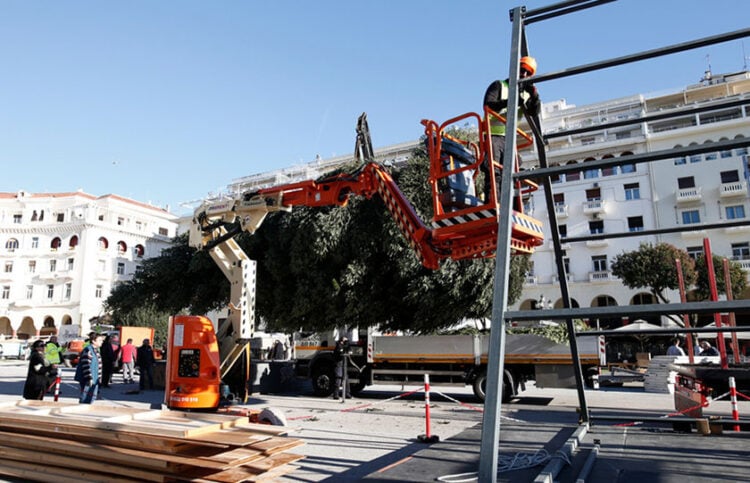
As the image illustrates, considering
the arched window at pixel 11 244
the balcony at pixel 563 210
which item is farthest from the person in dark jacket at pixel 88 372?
the arched window at pixel 11 244

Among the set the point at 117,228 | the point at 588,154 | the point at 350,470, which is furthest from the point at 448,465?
the point at 117,228

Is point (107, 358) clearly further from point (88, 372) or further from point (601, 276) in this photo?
point (601, 276)

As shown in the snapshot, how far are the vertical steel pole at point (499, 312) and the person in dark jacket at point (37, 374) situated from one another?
10.2 meters

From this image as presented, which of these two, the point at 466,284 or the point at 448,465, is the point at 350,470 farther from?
Answer: the point at 466,284

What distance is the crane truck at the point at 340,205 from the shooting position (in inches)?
263

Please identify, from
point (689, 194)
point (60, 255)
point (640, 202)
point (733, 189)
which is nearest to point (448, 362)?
point (640, 202)

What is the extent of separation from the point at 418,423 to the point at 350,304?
7.98m

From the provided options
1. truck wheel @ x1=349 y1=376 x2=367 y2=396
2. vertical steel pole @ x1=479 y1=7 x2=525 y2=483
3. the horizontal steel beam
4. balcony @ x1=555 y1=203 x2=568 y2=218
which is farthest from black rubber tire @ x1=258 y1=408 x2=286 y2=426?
balcony @ x1=555 y1=203 x2=568 y2=218

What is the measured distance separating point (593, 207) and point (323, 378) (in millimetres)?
32601

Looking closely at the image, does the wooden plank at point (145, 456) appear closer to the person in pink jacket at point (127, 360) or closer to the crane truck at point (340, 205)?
the crane truck at point (340, 205)

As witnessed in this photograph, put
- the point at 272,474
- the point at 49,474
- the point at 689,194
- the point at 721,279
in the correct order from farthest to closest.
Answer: the point at 689,194 < the point at 721,279 < the point at 49,474 < the point at 272,474

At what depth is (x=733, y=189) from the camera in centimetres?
3803

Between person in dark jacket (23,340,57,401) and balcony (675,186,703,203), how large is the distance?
41.3 metres

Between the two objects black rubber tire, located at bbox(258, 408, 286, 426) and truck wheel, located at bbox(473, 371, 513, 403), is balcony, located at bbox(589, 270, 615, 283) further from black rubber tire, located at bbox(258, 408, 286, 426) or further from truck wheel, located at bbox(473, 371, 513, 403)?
black rubber tire, located at bbox(258, 408, 286, 426)
